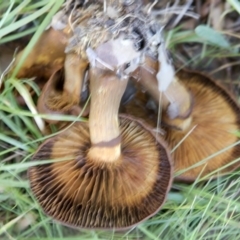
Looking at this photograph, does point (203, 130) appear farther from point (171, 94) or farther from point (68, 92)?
point (68, 92)

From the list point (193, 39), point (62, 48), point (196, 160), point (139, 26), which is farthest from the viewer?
point (193, 39)

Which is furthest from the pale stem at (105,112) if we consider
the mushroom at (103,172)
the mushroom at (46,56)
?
the mushroom at (46,56)

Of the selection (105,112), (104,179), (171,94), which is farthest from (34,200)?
(171,94)

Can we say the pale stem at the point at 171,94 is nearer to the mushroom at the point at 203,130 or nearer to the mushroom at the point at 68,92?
the mushroom at the point at 203,130

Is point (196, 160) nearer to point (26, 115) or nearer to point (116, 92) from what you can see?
point (116, 92)

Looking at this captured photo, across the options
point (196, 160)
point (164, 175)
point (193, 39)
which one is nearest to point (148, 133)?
point (164, 175)
